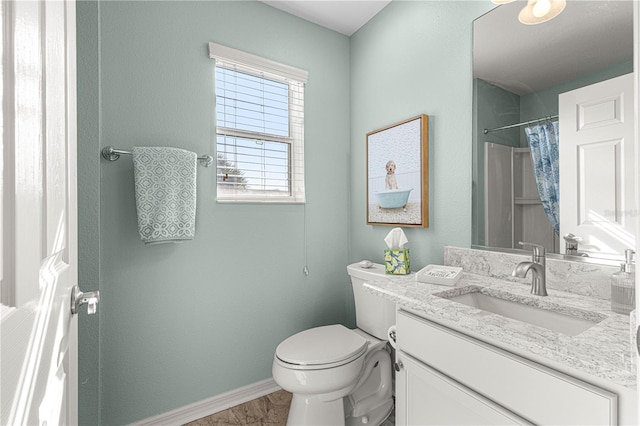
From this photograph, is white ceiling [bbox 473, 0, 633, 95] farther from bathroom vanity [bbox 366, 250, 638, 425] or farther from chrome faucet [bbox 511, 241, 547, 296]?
bathroom vanity [bbox 366, 250, 638, 425]

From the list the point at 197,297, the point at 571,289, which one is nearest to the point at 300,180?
the point at 197,297

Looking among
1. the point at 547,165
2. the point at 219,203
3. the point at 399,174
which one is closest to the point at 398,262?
the point at 399,174

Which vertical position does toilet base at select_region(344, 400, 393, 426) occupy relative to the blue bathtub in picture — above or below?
below

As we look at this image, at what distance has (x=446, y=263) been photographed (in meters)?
1.54

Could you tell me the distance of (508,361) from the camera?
0.76 m

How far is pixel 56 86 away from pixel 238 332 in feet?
5.25

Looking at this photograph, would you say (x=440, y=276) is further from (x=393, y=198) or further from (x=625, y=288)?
(x=393, y=198)

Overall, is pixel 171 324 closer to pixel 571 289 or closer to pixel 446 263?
pixel 446 263

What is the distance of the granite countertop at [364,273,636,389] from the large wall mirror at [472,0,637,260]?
25 cm

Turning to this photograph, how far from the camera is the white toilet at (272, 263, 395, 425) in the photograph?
1.39 meters

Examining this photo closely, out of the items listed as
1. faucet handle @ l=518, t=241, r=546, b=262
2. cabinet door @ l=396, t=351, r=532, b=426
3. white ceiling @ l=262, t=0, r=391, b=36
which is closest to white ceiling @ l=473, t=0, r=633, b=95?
faucet handle @ l=518, t=241, r=546, b=262

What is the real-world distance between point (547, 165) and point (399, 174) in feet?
2.50

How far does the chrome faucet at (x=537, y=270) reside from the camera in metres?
1.03

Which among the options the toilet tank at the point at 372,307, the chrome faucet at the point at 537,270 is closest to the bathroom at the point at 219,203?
the toilet tank at the point at 372,307
